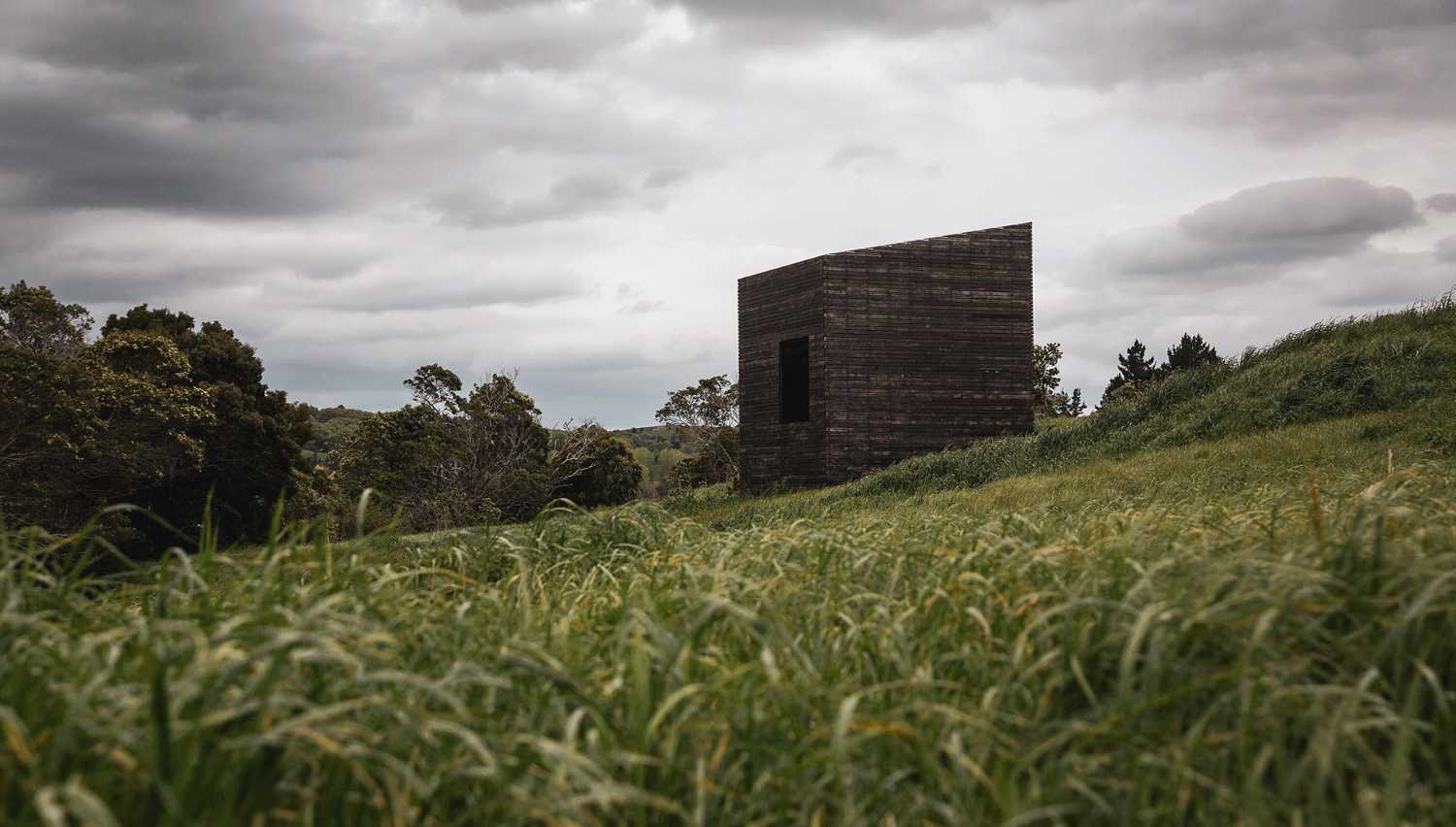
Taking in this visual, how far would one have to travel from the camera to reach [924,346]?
19.6 meters

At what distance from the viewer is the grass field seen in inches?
76.2

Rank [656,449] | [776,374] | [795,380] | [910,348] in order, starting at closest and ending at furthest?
[910,348] < [776,374] < [795,380] < [656,449]

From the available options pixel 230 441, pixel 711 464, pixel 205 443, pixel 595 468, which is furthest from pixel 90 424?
pixel 711 464

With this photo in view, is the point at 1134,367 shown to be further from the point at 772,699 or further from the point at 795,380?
the point at 772,699

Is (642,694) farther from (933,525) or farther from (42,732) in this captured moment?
(933,525)

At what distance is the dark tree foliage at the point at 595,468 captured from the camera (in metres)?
26.9

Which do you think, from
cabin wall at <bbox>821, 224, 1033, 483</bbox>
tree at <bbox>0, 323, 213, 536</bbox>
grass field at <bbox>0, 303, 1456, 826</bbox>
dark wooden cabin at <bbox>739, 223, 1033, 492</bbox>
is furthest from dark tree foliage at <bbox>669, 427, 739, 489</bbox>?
grass field at <bbox>0, 303, 1456, 826</bbox>

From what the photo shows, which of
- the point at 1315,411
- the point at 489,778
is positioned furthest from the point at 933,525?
the point at 1315,411

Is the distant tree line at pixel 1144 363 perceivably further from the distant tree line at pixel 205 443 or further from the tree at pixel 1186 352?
the distant tree line at pixel 205 443

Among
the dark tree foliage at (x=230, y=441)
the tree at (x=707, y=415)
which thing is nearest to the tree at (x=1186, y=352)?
the tree at (x=707, y=415)

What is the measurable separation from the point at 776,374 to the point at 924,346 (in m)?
3.25

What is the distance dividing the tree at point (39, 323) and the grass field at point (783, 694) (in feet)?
62.2

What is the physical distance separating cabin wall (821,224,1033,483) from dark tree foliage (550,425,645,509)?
9.57 meters

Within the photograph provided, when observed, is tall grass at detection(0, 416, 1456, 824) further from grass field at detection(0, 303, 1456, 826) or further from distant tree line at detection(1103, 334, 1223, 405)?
distant tree line at detection(1103, 334, 1223, 405)
